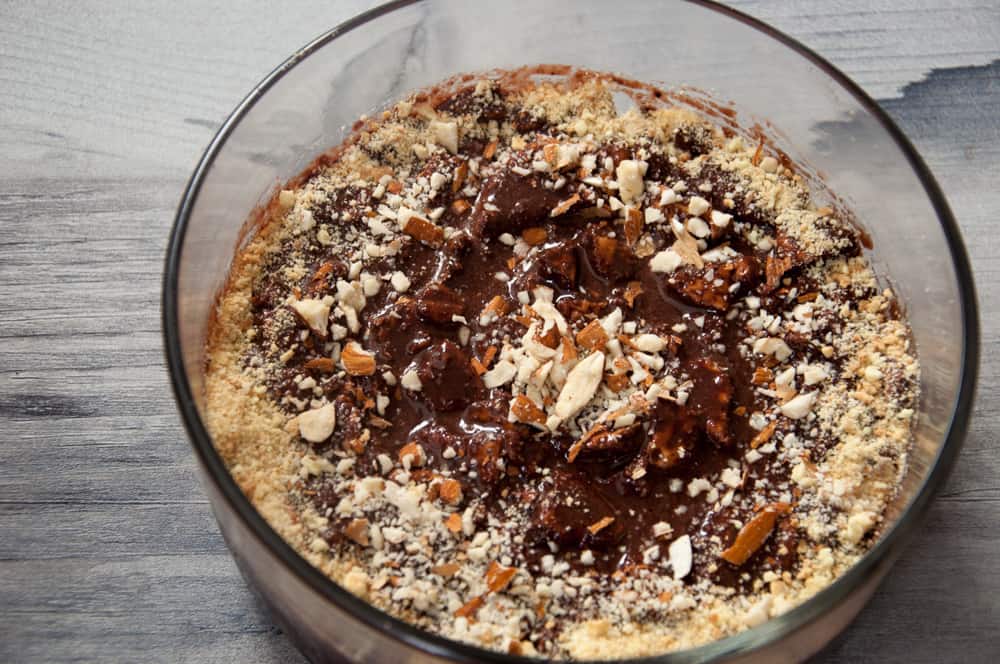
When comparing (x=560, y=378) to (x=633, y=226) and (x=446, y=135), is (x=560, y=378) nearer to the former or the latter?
(x=633, y=226)

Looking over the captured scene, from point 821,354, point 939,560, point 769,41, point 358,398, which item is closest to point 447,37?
point 769,41

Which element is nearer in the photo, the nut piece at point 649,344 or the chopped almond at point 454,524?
the chopped almond at point 454,524

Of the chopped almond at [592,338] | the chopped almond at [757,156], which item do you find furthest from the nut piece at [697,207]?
the chopped almond at [592,338]

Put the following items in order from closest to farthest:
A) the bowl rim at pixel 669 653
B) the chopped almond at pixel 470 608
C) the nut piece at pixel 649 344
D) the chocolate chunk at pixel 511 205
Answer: the bowl rim at pixel 669 653
the chopped almond at pixel 470 608
the nut piece at pixel 649 344
the chocolate chunk at pixel 511 205

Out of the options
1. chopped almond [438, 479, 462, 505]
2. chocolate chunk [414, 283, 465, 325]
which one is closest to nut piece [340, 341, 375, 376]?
chocolate chunk [414, 283, 465, 325]

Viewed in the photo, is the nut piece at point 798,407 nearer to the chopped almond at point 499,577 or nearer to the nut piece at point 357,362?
the chopped almond at point 499,577

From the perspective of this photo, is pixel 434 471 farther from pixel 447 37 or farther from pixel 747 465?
pixel 447 37

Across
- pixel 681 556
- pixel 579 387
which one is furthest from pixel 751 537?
pixel 579 387
